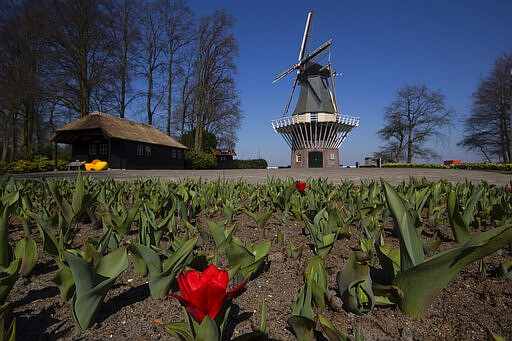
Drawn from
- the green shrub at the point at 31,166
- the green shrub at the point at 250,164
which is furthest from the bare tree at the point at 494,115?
the green shrub at the point at 31,166

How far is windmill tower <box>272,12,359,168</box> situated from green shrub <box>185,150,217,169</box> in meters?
9.35

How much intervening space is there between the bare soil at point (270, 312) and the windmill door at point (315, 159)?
31.2 metres

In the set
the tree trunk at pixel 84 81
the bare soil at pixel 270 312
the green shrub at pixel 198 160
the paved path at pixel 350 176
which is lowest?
the bare soil at pixel 270 312

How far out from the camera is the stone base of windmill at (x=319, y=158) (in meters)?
32.3

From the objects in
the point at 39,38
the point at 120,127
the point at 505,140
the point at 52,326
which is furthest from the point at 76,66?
the point at 505,140

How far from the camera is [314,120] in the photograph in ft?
105

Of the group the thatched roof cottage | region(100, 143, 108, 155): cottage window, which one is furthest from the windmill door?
region(100, 143, 108, 155): cottage window

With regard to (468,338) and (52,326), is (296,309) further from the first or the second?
(52,326)

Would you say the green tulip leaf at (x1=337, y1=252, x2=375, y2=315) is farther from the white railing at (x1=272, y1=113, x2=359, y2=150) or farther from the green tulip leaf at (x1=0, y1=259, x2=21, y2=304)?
the white railing at (x1=272, y1=113, x2=359, y2=150)

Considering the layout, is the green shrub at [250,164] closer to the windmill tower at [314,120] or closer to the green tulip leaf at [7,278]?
the windmill tower at [314,120]

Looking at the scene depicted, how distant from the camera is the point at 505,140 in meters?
29.7

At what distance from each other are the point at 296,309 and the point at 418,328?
1.56 ft

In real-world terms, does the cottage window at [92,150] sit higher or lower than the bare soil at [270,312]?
higher

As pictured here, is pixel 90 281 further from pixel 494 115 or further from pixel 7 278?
pixel 494 115
